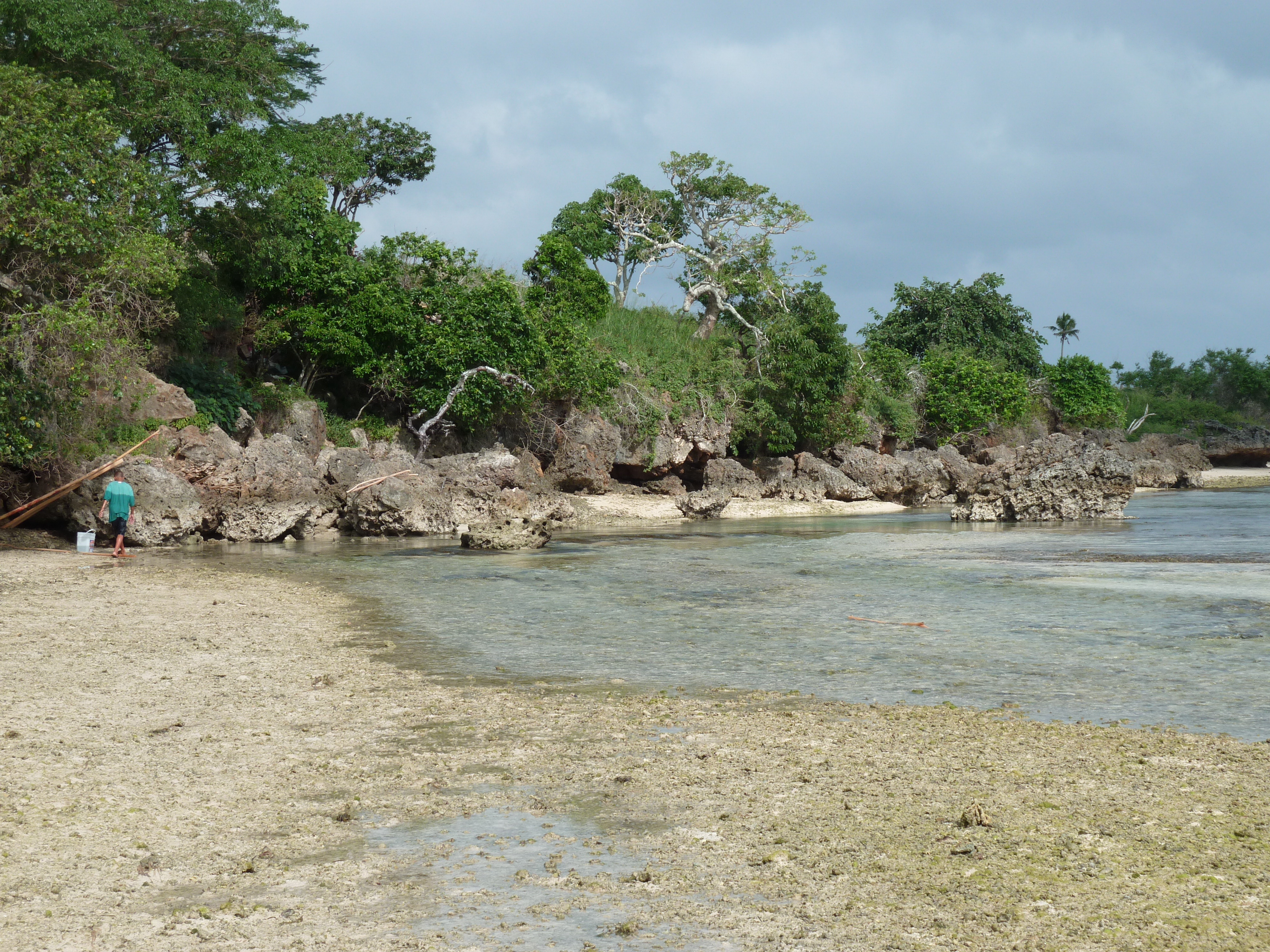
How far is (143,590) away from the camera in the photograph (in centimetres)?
1188

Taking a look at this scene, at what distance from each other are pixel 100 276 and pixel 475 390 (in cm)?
1124

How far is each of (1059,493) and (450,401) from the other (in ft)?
51.5

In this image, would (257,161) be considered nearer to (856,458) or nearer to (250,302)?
(250,302)

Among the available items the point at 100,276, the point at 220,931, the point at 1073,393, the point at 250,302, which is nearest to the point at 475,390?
the point at 250,302

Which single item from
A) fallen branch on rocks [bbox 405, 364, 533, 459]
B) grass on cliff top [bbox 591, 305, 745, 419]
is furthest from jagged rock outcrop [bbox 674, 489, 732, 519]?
fallen branch on rocks [bbox 405, 364, 533, 459]

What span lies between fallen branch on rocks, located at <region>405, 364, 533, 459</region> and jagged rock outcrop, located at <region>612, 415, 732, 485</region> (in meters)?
4.95

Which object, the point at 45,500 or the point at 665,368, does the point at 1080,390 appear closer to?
the point at 665,368

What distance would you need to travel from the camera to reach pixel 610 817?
446cm

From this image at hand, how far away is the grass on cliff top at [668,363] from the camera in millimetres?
33625

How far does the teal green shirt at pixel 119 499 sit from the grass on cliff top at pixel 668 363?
1687cm

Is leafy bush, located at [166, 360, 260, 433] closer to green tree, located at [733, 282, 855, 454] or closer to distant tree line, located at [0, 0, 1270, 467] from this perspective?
distant tree line, located at [0, 0, 1270, 467]

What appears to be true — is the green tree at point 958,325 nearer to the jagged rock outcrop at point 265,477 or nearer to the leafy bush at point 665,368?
the leafy bush at point 665,368

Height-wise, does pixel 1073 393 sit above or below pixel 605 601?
above

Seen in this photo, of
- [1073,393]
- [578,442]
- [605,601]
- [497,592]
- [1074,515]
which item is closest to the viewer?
[605,601]
